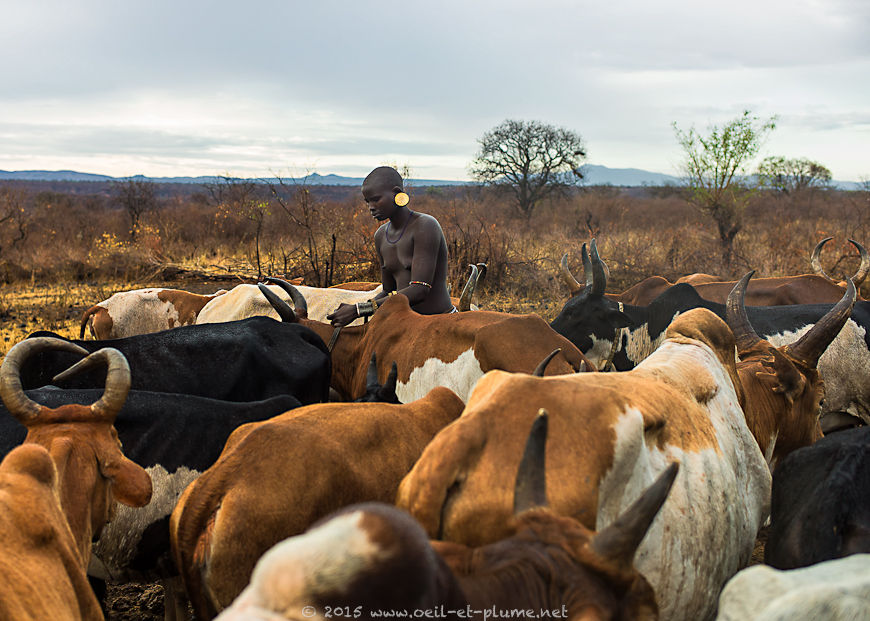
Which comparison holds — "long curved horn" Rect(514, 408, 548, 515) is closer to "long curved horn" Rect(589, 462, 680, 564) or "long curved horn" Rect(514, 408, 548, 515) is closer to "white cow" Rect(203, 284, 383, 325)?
"long curved horn" Rect(589, 462, 680, 564)

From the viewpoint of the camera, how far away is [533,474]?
1.86 m

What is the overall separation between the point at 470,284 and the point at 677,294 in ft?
5.98

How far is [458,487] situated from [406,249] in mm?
3399

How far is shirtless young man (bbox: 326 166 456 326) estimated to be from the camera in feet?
17.0

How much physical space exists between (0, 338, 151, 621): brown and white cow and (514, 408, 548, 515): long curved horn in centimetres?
140

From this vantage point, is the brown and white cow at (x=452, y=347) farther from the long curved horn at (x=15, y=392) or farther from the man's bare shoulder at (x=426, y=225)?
the long curved horn at (x=15, y=392)

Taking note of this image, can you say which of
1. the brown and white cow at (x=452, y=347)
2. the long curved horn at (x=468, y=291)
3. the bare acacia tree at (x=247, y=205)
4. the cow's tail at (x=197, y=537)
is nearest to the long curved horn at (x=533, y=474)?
the cow's tail at (x=197, y=537)

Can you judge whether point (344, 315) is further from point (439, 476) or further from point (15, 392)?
point (439, 476)

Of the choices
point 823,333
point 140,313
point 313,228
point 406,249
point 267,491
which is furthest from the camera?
point 313,228

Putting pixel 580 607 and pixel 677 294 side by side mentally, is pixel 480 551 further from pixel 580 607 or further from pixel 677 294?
pixel 677 294

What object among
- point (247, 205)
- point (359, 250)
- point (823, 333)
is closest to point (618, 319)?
point (823, 333)

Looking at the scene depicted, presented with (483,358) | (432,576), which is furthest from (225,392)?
(432,576)

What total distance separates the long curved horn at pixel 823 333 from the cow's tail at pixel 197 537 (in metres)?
3.18

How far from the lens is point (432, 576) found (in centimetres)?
131
